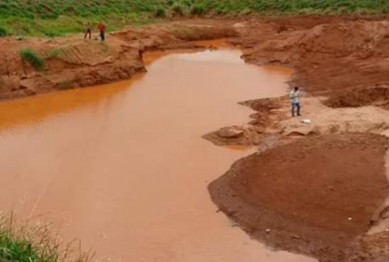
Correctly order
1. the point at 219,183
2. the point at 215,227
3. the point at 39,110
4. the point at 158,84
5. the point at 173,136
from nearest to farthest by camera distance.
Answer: the point at 215,227 < the point at 219,183 < the point at 173,136 < the point at 39,110 < the point at 158,84

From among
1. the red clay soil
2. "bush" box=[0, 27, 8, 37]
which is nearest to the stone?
the red clay soil

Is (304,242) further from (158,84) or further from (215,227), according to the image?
(158,84)

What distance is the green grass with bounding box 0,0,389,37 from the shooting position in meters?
35.6

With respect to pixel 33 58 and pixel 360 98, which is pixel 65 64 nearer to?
pixel 33 58

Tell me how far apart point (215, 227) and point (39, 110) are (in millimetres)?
11885

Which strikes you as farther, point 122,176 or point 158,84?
point 158,84

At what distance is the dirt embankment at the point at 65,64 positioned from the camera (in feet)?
88.5

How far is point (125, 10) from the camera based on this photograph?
4381cm

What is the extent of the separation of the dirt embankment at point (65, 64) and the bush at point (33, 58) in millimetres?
113

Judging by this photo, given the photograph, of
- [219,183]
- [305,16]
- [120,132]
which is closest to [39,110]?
[120,132]

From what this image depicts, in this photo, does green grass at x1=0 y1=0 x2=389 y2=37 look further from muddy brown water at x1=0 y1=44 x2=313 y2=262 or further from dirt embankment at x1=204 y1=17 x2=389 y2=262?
dirt embankment at x1=204 y1=17 x2=389 y2=262

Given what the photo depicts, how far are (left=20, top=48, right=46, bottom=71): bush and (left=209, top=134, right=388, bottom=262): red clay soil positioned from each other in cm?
1235

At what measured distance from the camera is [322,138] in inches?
742

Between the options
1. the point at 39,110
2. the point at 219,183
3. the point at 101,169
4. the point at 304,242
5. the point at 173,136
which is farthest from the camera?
the point at 39,110
